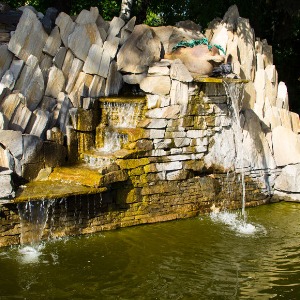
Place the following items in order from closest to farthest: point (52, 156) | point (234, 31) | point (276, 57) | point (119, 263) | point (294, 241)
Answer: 1. point (119, 263)
2. point (294, 241)
3. point (52, 156)
4. point (234, 31)
5. point (276, 57)

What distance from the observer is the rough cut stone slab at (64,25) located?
31.2 feet

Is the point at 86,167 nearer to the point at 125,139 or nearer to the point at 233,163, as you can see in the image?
the point at 125,139

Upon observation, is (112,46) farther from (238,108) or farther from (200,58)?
(238,108)

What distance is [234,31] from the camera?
1092 centimetres

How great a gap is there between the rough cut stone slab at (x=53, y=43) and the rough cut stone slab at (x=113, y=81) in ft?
3.39

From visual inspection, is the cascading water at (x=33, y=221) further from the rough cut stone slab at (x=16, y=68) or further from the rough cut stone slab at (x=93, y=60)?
the rough cut stone slab at (x=93, y=60)

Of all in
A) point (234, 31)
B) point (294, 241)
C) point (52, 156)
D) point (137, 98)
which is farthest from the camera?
point (234, 31)

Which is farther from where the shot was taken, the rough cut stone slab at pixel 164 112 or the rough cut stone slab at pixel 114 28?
the rough cut stone slab at pixel 114 28

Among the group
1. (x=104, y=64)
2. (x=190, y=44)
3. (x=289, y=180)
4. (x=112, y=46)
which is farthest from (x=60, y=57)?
(x=289, y=180)

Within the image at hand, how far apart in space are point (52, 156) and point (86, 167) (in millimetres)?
574

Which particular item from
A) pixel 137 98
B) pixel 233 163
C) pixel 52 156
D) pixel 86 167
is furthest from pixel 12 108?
pixel 233 163

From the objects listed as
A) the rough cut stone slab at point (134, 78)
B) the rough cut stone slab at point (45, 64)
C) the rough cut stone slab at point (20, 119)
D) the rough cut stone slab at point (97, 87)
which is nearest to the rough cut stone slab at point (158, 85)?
the rough cut stone slab at point (134, 78)

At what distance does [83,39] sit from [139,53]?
1.05m

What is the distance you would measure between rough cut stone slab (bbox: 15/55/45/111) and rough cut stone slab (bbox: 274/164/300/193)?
4792 mm
